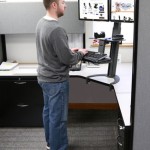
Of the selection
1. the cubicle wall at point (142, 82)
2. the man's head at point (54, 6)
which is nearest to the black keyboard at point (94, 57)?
the man's head at point (54, 6)

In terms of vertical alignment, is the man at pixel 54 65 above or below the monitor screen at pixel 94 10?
below

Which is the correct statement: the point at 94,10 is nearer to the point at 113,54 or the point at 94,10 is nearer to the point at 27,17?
the point at 113,54

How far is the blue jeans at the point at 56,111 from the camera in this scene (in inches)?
84.8

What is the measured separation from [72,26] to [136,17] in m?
1.60

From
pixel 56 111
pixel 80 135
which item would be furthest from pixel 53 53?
pixel 80 135

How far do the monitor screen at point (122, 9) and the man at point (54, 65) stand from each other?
43cm

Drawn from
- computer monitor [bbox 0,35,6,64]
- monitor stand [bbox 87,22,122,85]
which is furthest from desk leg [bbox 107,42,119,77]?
computer monitor [bbox 0,35,6,64]

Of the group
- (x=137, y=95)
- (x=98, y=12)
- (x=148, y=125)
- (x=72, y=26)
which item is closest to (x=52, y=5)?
(x=98, y=12)

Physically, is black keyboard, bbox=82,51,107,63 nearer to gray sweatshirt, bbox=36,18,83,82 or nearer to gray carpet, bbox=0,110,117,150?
gray sweatshirt, bbox=36,18,83,82

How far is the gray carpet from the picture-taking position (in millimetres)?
2578

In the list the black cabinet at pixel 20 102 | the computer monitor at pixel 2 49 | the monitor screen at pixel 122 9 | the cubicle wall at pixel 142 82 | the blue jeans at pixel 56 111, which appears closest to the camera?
the cubicle wall at pixel 142 82

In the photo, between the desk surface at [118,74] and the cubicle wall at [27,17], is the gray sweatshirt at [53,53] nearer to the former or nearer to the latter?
the desk surface at [118,74]

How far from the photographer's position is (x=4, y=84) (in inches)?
107

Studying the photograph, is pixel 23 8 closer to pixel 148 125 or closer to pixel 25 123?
pixel 25 123
